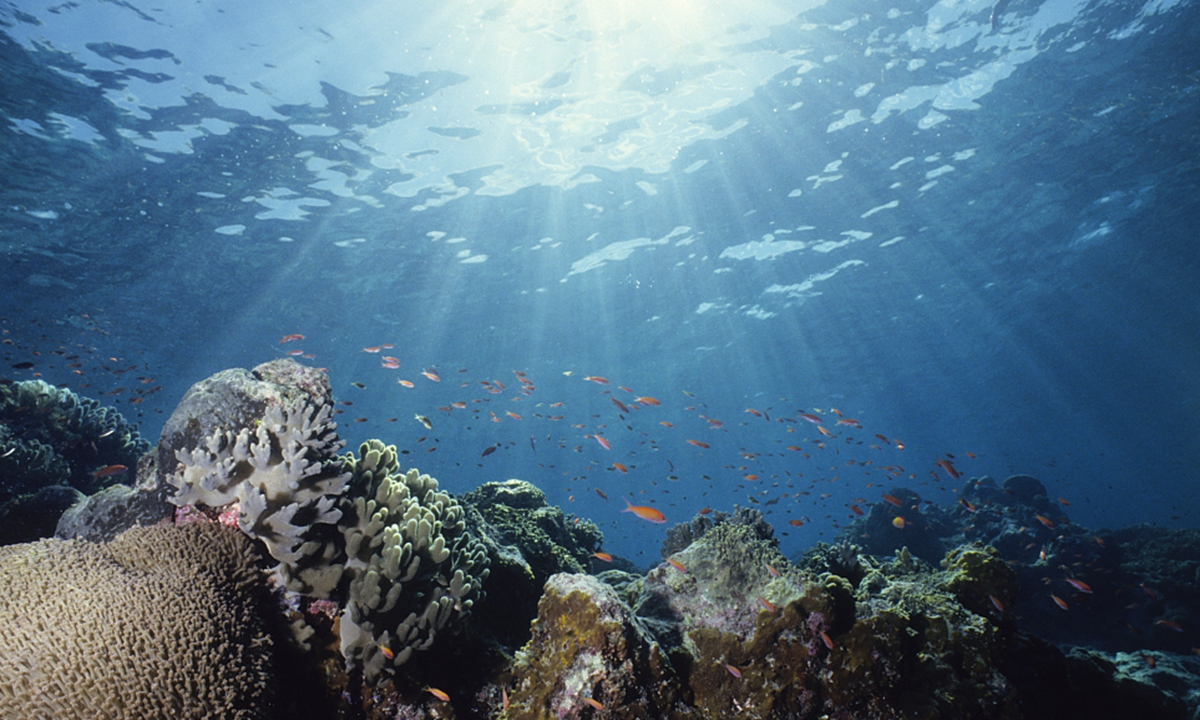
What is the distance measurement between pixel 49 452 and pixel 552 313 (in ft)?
75.5

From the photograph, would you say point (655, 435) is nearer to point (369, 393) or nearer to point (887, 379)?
point (887, 379)

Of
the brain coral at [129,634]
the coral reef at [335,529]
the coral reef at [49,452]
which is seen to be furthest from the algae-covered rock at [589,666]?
the coral reef at [49,452]

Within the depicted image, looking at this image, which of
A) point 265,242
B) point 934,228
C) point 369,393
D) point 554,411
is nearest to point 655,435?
point 554,411

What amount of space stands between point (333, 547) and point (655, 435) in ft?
230

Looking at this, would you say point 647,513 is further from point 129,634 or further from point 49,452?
point 49,452

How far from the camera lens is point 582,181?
62.5 ft

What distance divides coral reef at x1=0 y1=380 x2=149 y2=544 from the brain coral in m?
5.45

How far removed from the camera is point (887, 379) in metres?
47.9

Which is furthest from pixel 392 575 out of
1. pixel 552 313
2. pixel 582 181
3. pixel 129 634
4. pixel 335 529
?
pixel 552 313

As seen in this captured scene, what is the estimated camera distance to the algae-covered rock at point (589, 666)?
3717 millimetres

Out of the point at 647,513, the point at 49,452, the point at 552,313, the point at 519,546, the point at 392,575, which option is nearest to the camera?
the point at 392,575

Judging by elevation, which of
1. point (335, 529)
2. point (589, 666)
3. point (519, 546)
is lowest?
point (519, 546)

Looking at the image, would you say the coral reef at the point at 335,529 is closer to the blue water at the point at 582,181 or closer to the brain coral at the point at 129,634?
the brain coral at the point at 129,634

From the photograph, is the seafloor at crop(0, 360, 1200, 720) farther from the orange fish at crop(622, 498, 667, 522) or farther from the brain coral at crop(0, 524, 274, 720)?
the orange fish at crop(622, 498, 667, 522)
